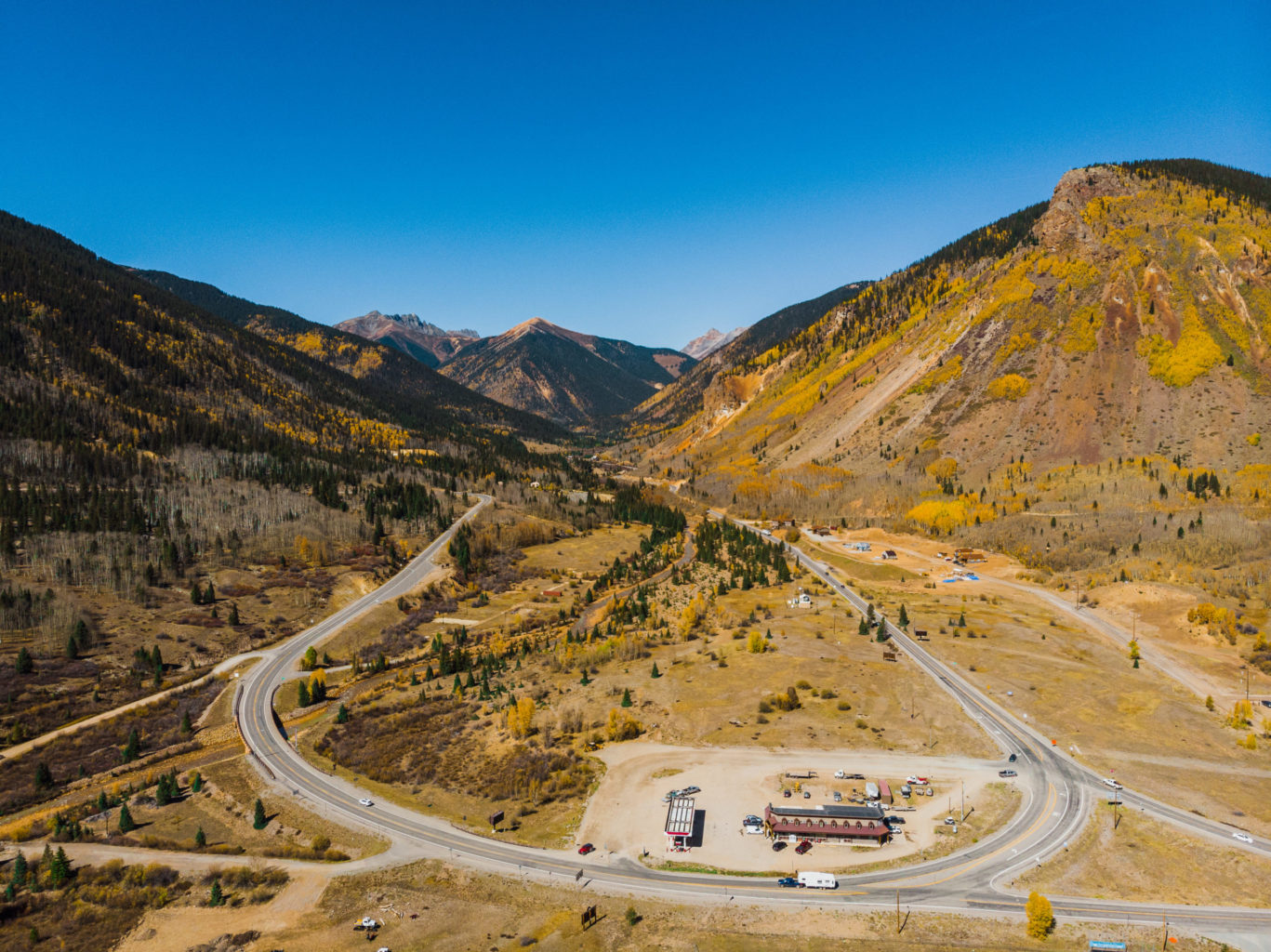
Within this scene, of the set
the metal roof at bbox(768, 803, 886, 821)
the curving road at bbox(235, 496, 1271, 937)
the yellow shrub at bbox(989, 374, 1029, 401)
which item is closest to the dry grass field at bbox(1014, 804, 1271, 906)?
the curving road at bbox(235, 496, 1271, 937)

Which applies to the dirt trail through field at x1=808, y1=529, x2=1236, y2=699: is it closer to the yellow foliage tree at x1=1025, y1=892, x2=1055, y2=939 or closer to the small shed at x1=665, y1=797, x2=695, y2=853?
the yellow foliage tree at x1=1025, y1=892, x2=1055, y2=939

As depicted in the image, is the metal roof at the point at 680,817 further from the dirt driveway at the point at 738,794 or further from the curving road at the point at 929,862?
the curving road at the point at 929,862

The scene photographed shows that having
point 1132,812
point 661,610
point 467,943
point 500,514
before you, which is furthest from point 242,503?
point 1132,812

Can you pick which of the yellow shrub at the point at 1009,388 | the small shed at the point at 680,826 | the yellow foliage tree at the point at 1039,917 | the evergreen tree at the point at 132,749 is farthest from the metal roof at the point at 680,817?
the yellow shrub at the point at 1009,388

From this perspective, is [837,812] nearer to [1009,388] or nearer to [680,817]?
[680,817]

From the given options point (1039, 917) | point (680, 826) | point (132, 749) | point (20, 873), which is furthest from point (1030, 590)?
point (20, 873)
